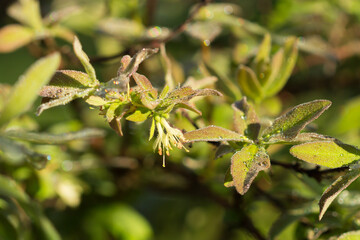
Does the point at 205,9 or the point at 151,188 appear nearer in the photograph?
the point at 205,9

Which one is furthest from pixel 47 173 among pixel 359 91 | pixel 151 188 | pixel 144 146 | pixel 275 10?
pixel 359 91

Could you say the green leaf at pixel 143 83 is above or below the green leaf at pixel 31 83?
below

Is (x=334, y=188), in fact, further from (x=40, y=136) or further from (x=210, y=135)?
(x=40, y=136)

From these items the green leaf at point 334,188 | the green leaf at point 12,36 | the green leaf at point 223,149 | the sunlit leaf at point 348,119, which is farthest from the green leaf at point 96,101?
the sunlit leaf at point 348,119

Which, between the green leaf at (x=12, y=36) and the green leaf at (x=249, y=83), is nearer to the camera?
the green leaf at (x=249, y=83)

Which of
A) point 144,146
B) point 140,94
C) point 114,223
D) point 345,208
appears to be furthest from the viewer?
point 114,223

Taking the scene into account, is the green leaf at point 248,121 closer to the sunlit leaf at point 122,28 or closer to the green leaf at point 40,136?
the green leaf at point 40,136

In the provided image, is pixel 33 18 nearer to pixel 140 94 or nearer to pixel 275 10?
pixel 140 94

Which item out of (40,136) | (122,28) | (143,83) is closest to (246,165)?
(143,83)
